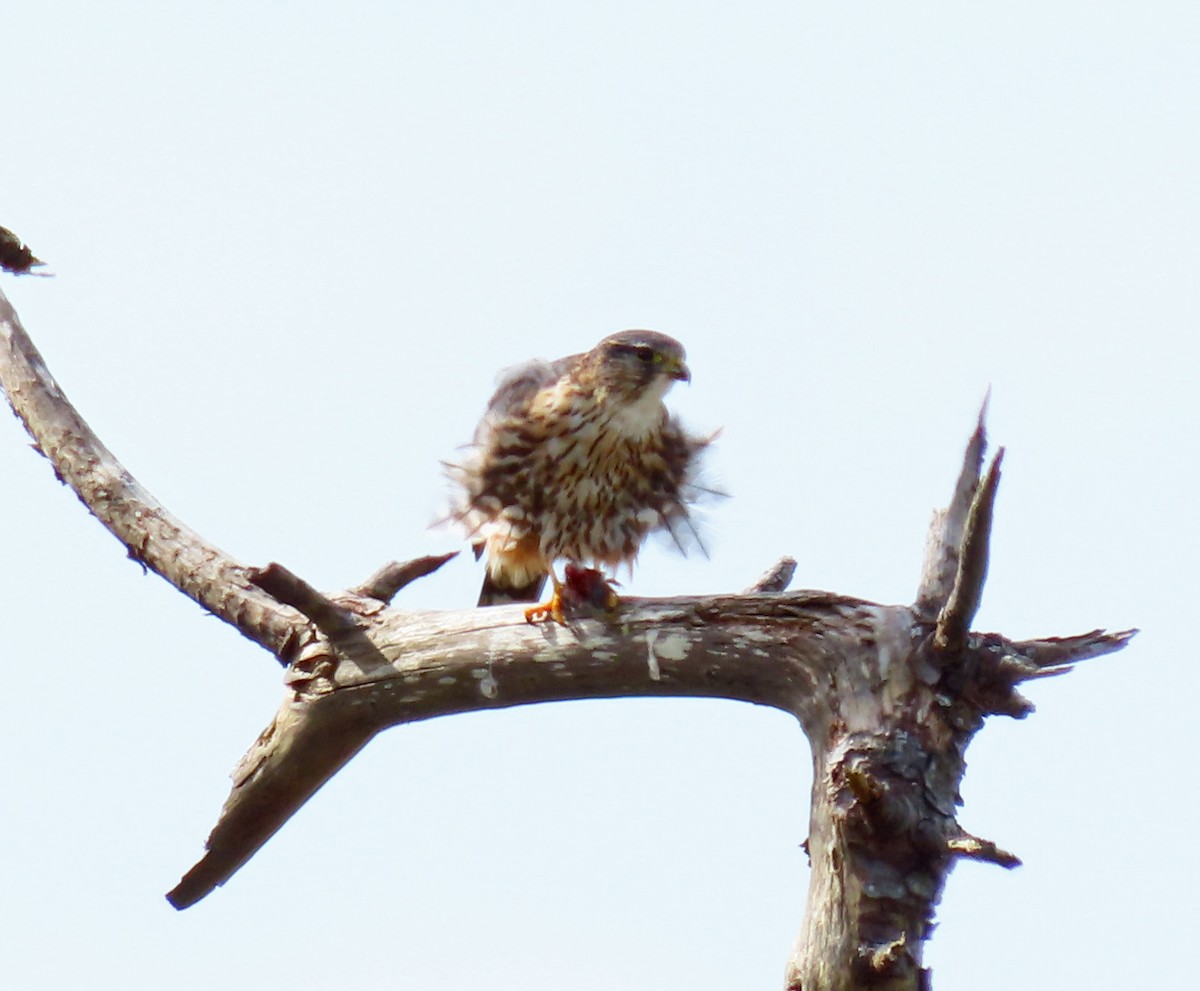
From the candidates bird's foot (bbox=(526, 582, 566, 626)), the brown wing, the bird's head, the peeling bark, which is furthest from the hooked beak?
bird's foot (bbox=(526, 582, 566, 626))

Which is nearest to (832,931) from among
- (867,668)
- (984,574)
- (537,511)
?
(867,668)

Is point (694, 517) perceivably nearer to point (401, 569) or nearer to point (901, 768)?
point (401, 569)

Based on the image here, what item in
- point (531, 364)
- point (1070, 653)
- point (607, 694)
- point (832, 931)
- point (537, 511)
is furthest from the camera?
point (531, 364)

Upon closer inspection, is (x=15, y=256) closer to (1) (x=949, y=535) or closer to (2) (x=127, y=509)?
(2) (x=127, y=509)

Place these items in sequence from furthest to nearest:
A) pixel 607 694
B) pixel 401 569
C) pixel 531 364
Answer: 1. pixel 531 364
2. pixel 401 569
3. pixel 607 694

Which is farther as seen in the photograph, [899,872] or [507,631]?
[507,631]

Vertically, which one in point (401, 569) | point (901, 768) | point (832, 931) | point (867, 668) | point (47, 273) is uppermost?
point (47, 273)

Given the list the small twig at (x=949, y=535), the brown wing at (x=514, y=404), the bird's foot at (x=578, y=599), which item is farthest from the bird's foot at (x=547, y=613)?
the brown wing at (x=514, y=404)

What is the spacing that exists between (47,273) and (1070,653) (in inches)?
137

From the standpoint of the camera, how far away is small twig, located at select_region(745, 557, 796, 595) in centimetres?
387

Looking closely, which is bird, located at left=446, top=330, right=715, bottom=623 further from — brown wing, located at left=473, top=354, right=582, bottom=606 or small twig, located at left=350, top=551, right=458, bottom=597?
small twig, located at left=350, top=551, right=458, bottom=597

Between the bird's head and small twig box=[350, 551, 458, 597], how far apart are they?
88 centimetres

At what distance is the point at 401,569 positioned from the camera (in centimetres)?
409

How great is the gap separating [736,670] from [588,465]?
138cm
